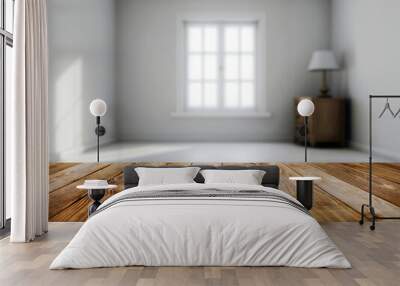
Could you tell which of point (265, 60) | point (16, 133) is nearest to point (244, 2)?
point (265, 60)

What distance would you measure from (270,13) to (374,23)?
3.00 metres

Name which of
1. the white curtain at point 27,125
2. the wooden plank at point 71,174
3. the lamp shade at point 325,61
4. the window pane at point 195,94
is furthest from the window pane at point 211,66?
the white curtain at point 27,125

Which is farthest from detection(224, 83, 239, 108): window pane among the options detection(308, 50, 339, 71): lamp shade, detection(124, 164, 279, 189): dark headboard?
detection(124, 164, 279, 189): dark headboard

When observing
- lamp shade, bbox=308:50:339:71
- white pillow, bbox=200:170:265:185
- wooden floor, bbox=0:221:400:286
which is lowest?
wooden floor, bbox=0:221:400:286

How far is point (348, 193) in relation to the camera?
523cm

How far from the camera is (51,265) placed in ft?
9.63

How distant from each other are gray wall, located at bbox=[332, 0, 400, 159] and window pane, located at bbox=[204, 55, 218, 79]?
241 centimetres

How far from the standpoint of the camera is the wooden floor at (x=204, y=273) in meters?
2.68

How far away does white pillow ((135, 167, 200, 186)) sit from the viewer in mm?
4168

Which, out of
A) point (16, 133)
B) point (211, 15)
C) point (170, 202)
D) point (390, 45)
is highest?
point (211, 15)

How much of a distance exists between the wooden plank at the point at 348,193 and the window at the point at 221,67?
15.7ft

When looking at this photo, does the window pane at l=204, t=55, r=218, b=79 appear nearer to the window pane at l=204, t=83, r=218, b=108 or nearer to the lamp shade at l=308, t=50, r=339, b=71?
the window pane at l=204, t=83, r=218, b=108

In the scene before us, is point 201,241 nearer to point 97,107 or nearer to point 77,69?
Answer: point 97,107

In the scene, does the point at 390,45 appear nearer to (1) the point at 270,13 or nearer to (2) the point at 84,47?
(1) the point at 270,13
